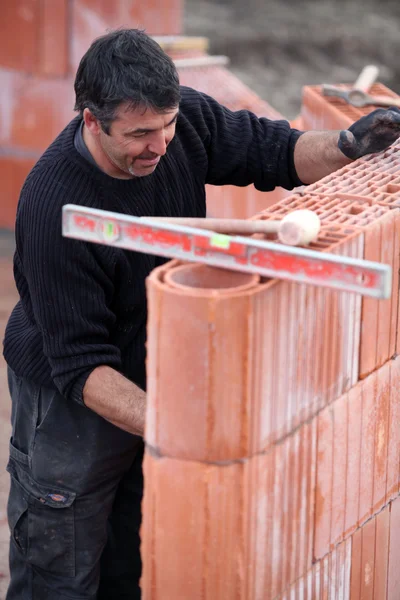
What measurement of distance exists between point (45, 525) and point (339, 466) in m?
1.11

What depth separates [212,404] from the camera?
1.93 metres

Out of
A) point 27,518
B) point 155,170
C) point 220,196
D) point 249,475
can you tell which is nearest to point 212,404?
point 249,475

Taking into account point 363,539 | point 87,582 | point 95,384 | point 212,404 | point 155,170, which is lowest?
point 87,582

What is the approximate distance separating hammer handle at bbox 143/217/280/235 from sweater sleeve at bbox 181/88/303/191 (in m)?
1.12

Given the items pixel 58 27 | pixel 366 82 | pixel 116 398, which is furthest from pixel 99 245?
pixel 58 27

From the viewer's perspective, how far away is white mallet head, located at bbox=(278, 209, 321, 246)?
79.0 inches

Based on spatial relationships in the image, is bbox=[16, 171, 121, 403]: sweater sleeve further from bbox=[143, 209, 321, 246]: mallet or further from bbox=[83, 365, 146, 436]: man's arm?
bbox=[143, 209, 321, 246]: mallet

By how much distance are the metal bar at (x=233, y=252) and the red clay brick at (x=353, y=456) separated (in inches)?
20.7

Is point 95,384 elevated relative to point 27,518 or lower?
elevated

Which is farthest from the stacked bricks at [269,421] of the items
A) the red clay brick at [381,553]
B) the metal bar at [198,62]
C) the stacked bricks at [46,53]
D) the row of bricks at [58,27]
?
the row of bricks at [58,27]

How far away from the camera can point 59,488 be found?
3.02 metres

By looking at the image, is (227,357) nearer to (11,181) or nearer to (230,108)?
(230,108)

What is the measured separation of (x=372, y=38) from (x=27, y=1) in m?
10.6

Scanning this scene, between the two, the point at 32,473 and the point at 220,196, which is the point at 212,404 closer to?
the point at 32,473
